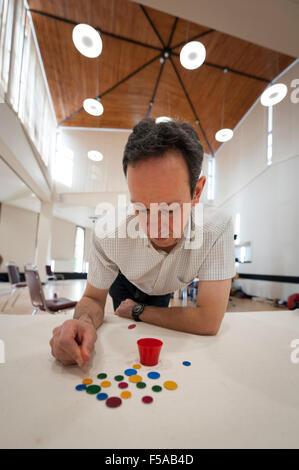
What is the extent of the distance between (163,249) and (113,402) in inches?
27.1

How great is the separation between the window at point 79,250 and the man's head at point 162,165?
12035 millimetres

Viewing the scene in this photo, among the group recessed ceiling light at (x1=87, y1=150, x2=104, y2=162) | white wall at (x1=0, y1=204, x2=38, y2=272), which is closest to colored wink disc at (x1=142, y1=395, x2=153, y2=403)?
recessed ceiling light at (x1=87, y1=150, x2=104, y2=162)

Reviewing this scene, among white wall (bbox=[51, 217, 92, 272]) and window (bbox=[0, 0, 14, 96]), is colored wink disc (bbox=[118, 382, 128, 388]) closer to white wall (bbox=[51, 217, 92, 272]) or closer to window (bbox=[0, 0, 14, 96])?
window (bbox=[0, 0, 14, 96])

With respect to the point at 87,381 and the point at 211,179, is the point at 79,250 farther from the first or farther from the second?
the point at 87,381

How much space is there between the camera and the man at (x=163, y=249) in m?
0.80

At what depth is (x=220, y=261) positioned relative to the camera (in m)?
0.96

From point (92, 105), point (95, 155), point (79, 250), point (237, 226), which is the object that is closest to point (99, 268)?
point (92, 105)

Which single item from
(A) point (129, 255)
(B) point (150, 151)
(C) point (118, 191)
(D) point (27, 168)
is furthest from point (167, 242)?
(C) point (118, 191)

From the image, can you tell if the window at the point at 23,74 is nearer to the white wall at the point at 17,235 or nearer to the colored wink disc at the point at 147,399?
the white wall at the point at 17,235

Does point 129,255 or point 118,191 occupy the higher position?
point 118,191

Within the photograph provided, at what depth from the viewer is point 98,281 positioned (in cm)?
107
